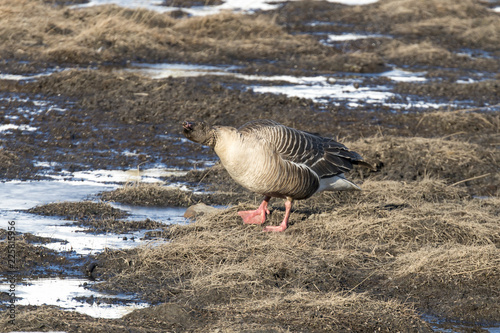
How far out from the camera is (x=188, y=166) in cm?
1076

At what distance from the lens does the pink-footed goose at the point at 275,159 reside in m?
6.93

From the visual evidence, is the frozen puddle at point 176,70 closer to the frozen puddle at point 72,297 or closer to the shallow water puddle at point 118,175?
the shallow water puddle at point 118,175

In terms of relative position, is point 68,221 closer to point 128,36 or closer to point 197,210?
point 197,210

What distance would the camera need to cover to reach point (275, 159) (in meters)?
7.21

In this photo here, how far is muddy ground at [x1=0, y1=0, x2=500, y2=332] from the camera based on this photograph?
19.0 ft

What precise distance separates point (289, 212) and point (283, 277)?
1.48m

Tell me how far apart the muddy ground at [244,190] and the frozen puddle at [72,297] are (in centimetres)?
19

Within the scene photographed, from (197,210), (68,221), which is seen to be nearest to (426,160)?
(197,210)

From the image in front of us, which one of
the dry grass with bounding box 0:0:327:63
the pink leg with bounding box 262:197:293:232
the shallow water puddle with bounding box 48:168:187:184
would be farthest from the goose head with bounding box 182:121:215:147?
the dry grass with bounding box 0:0:327:63

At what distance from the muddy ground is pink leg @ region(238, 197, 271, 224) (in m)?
0.15

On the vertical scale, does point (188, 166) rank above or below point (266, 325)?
below

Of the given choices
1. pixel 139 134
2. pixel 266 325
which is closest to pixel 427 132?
pixel 139 134

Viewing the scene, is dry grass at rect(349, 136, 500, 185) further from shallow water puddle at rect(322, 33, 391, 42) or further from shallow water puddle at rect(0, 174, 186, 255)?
shallow water puddle at rect(322, 33, 391, 42)

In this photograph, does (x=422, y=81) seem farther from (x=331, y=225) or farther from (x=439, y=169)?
(x=331, y=225)
